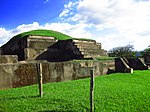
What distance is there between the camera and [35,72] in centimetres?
734

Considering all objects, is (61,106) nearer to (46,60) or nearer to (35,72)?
(35,72)

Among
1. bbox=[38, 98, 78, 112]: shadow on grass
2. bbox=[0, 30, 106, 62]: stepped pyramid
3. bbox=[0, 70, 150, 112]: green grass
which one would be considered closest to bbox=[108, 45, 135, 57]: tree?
bbox=[0, 30, 106, 62]: stepped pyramid

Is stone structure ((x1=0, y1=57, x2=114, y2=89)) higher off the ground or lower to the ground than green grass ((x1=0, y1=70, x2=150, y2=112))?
higher

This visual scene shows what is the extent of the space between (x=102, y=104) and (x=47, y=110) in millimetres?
1464

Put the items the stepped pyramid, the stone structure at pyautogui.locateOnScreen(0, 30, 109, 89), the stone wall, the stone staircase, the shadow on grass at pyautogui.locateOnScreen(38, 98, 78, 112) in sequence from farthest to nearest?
the stone staircase, the stepped pyramid, the stone structure at pyautogui.locateOnScreen(0, 30, 109, 89), the stone wall, the shadow on grass at pyautogui.locateOnScreen(38, 98, 78, 112)

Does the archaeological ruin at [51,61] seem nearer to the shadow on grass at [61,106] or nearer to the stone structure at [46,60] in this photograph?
the stone structure at [46,60]

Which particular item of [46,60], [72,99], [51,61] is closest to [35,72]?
[72,99]

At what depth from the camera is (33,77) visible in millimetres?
7289

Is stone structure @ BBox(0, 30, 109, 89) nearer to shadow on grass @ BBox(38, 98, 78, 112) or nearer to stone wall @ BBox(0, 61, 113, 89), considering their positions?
stone wall @ BBox(0, 61, 113, 89)

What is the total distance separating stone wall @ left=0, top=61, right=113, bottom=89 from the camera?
666 cm

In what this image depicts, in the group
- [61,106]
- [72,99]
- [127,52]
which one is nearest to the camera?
[61,106]

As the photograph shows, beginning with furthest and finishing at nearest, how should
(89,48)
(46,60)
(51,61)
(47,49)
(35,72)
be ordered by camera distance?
1. (89,48)
2. (47,49)
3. (51,61)
4. (46,60)
5. (35,72)

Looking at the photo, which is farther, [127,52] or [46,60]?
[127,52]

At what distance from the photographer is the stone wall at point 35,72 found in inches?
262
